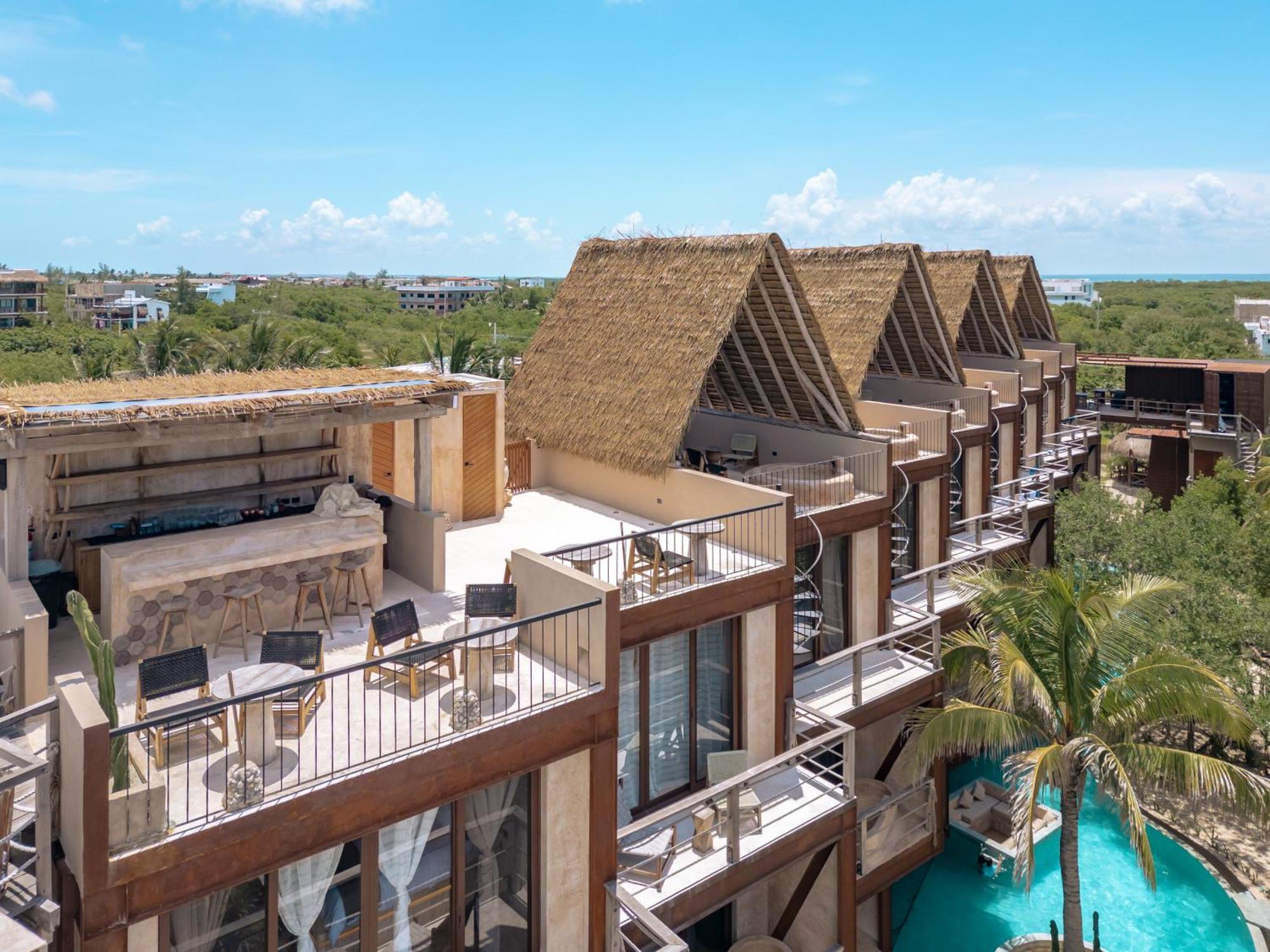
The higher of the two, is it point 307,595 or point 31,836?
point 307,595

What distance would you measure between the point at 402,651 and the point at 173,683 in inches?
90.0

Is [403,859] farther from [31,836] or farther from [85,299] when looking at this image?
[85,299]

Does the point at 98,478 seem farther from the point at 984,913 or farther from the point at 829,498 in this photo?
the point at 984,913

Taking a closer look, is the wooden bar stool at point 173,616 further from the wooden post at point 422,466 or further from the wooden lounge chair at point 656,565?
the wooden lounge chair at point 656,565

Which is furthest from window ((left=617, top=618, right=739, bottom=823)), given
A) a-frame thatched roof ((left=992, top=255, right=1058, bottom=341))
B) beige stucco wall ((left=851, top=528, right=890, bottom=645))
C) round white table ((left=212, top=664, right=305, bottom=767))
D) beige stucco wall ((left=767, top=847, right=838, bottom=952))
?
a-frame thatched roof ((left=992, top=255, right=1058, bottom=341))

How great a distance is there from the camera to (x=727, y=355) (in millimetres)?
18672

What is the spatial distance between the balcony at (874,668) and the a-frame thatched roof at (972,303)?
527 inches

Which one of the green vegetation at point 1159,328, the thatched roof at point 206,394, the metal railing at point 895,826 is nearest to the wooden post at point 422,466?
the thatched roof at point 206,394

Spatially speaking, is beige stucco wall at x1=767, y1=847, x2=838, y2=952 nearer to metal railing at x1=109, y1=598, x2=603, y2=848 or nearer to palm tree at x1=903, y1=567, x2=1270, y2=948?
palm tree at x1=903, y1=567, x2=1270, y2=948

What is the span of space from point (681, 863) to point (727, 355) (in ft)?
34.6

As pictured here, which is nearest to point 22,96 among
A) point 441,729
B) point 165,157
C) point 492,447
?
point 165,157

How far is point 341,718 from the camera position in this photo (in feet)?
29.5

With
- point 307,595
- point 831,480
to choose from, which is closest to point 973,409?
point 831,480

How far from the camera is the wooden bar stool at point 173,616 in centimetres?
1050
